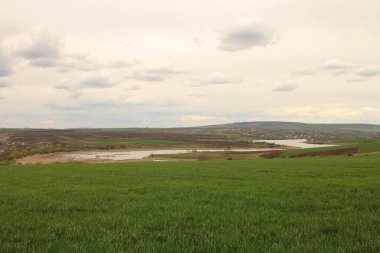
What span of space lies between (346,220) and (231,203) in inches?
187

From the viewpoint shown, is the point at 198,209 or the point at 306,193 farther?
the point at 306,193

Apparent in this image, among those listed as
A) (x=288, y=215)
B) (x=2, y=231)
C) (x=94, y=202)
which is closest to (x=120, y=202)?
(x=94, y=202)

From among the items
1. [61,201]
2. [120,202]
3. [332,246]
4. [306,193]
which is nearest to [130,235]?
[332,246]

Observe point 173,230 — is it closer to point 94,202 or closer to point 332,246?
point 332,246

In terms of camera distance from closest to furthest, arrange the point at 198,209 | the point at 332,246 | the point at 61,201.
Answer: the point at 332,246 → the point at 198,209 → the point at 61,201

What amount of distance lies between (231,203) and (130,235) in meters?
5.90

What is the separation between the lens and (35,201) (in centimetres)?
1577

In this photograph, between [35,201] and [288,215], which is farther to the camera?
[35,201]

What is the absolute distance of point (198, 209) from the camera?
13023 millimetres

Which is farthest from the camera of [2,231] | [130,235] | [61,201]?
[61,201]

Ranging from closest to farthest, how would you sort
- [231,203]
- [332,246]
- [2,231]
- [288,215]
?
[332,246] < [2,231] < [288,215] < [231,203]

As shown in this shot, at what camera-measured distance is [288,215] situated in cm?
1175

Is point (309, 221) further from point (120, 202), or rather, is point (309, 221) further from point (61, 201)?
point (61, 201)

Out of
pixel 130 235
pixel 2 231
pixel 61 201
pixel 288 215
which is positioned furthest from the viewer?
pixel 61 201
